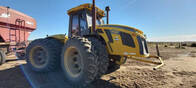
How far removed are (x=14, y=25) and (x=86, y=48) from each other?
20.1 feet

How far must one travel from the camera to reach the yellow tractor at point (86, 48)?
255cm

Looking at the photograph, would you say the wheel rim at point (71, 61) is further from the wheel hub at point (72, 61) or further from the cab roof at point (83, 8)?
the cab roof at point (83, 8)

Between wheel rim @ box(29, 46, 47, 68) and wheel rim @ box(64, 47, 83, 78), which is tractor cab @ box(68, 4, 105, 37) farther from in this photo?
wheel rim @ box(29, 46, 47, 68)

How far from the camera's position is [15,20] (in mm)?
6098

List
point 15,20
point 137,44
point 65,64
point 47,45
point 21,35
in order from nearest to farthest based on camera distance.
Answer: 1. point 137,44
2. point 65,64
3. point 47,45
4. point 15,20
5. point 21,35

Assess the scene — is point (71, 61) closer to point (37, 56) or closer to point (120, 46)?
point (120, 46)

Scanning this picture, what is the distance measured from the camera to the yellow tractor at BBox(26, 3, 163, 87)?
255cm

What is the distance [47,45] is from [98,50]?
210cm

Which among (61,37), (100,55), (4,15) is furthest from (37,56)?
(4,15)

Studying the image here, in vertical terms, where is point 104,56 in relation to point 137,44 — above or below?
below

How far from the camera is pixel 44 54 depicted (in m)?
4.02

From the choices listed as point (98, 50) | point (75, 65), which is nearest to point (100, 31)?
point (98, 50)

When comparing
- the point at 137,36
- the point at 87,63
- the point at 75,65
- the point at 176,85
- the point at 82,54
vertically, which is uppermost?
the point at 137,36

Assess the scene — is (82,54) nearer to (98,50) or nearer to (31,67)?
(98,50)
